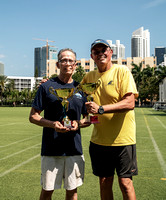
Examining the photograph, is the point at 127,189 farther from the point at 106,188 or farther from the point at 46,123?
the point at 46,123

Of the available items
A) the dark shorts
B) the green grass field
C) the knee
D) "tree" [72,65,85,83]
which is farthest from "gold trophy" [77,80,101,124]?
"tree" [72,65,85,83]

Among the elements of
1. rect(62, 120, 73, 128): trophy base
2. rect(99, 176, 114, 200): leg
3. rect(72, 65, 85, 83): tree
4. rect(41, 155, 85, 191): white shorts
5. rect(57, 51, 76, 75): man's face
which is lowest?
rect(99, 176, 114, 200): leg

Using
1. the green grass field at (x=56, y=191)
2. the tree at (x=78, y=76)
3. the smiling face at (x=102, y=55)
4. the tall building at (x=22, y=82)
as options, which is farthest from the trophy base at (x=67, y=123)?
the tall building at (x=22, y=82)

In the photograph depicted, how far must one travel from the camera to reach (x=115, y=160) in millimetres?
2928

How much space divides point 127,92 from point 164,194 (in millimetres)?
2217

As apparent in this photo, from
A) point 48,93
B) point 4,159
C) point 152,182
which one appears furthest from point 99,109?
point 4,159

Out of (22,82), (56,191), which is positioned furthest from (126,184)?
(22,82)

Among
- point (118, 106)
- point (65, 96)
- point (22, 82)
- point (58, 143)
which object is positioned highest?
point (22, 82)

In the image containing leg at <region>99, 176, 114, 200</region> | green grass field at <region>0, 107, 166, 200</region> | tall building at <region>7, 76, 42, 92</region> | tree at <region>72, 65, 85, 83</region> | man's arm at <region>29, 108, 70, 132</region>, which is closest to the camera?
man's arm at <region>29, 108, 70, 132</region>

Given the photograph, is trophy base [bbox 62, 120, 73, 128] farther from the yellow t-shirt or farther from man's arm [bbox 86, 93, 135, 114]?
the yellow t-shirt

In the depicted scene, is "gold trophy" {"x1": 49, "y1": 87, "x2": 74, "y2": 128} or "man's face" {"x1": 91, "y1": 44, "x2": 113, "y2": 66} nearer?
"gold trophy" {"x1": 49, "y1": 87, "x2": 74, "y2": 128}

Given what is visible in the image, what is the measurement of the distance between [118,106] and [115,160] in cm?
67

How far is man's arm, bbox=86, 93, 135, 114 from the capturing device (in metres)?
2.59

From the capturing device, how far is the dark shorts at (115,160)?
2867 mm
